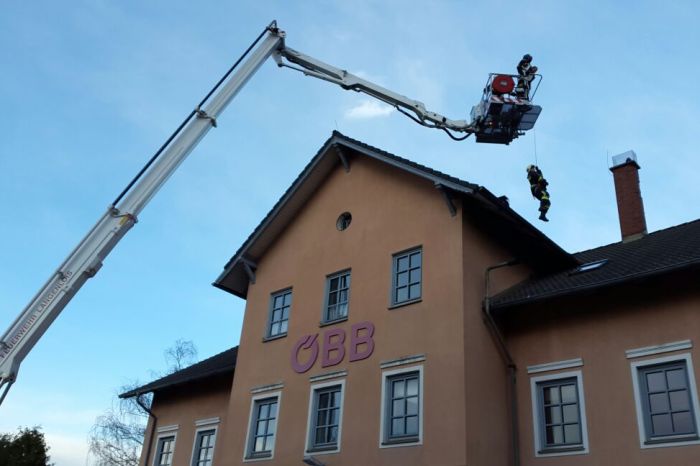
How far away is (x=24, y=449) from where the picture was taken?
3097 cm

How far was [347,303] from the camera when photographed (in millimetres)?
15406

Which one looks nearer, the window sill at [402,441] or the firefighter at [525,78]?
the window sill at [402,441]

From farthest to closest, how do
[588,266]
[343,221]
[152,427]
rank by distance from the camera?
[152,427], [343,221], [588,266]

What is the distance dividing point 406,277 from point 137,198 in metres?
5.75

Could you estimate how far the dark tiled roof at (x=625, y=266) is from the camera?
12.1 metres

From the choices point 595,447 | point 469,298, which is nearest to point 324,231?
point 469,298

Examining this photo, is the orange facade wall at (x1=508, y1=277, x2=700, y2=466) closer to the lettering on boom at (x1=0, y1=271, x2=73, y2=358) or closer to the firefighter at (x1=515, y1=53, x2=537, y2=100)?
the firefighter at (x1=515, y1=53, x2=537, y2=100)

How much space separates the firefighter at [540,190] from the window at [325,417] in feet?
19.7

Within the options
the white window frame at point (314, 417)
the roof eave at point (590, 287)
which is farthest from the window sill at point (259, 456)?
the roof eave at point (590, 287)

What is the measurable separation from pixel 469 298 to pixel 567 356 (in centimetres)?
215

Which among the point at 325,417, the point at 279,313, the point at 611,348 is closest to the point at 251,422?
the point at 325,417

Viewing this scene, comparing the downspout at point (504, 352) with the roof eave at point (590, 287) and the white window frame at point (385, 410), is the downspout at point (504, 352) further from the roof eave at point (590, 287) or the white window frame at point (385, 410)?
the white window frame at point (385, 410)

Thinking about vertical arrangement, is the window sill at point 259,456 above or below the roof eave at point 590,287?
below

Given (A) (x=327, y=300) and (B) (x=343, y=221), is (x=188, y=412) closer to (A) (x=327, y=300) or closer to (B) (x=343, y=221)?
(A) (x=327, y=300)
